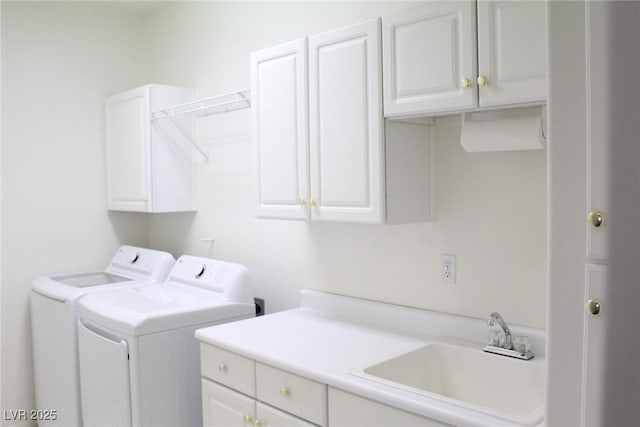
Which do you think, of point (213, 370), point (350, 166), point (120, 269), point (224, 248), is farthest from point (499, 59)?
point (120, 269)

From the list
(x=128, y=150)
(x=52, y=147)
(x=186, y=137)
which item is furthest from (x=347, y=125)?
(x=52, y=147)

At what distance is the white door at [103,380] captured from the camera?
2418mm

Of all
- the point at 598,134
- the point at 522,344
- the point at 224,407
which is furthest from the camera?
the point at 224,407

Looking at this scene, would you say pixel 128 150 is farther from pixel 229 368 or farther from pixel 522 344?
pixel 522 344

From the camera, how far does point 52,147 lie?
3441mm

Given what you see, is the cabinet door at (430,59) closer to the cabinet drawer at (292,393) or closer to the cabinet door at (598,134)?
the cabinet door at (598,134)

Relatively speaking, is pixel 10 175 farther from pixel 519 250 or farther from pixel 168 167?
pixel 519 250

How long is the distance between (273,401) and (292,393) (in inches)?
4.9

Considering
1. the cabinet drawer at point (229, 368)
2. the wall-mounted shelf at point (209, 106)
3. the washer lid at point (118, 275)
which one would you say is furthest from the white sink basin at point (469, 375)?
the washer lid at point (118, 275)

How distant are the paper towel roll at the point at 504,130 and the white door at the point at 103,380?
5.44 ft

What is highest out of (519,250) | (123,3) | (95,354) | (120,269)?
(123,3)

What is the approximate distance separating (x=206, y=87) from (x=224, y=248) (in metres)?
0.97

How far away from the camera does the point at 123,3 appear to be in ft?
11.6

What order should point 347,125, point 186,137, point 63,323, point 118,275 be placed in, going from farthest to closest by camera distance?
point 118,275 < point 186,137 < point 63,323 < point 347,125
